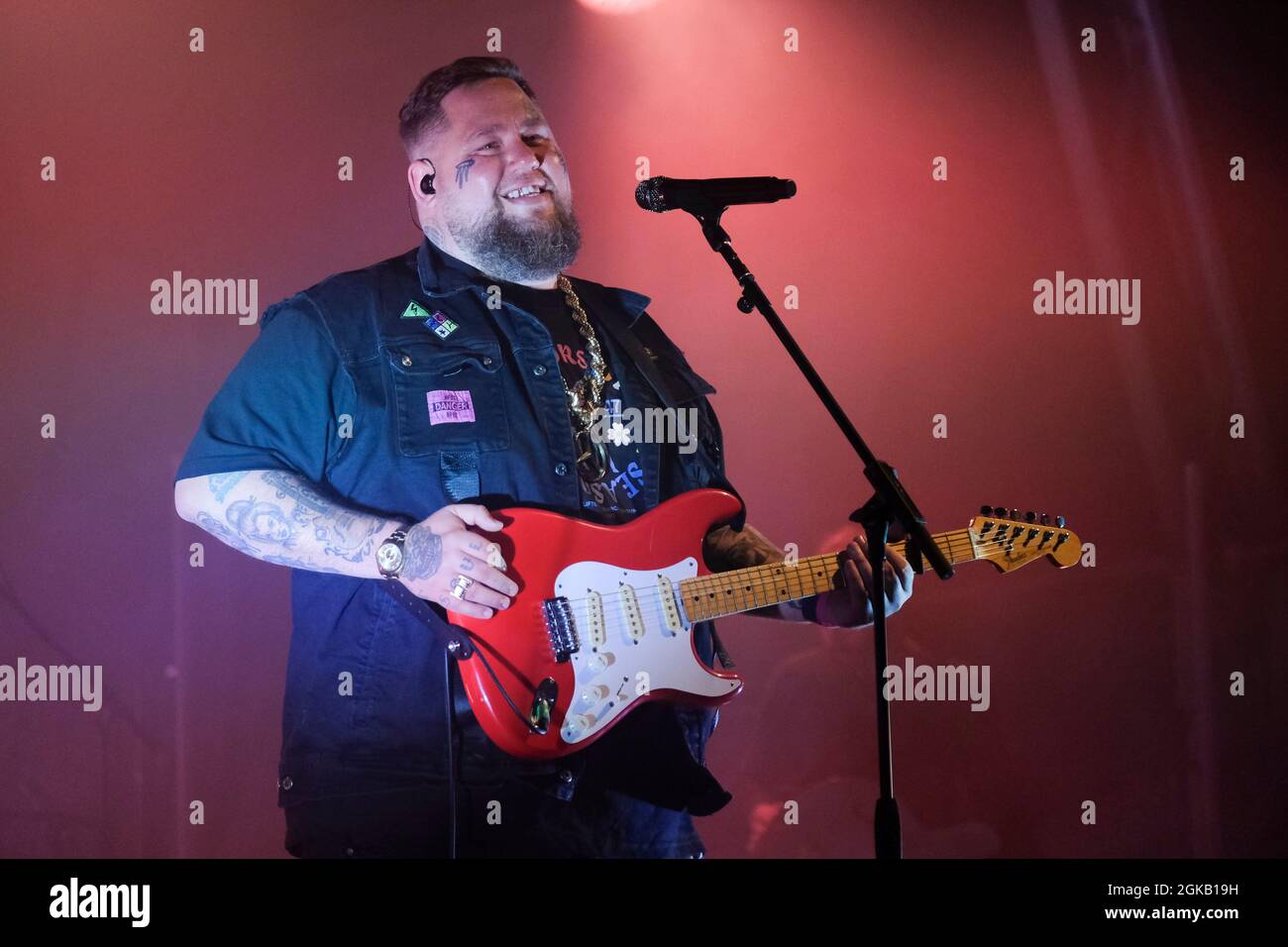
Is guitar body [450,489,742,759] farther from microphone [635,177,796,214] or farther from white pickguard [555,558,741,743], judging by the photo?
microphone [635,177,796,214]

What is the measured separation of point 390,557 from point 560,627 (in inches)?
14.9

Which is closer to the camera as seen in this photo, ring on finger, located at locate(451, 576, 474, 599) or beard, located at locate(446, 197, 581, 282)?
ring on finger, located at locate(451, 576, 474, 599)

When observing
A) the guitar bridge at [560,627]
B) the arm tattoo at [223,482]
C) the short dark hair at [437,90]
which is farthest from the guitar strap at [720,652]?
the short dark hair at [437,90]

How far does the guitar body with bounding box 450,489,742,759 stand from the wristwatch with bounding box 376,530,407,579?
0.15m

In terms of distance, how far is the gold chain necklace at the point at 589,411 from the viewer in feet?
8.80

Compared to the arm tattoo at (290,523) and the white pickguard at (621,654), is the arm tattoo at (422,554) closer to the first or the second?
the arm tattoo at (290,523)

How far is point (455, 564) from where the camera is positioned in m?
2.38

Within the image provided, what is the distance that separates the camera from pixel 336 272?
2842mm

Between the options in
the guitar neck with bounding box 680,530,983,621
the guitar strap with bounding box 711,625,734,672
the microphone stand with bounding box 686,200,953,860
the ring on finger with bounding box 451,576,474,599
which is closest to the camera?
the microphone stand with bounding box 686,200,953,860

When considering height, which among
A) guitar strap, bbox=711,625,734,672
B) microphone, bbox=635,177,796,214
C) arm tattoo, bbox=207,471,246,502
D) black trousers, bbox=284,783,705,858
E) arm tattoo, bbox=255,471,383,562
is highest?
microphone, bbox=635,177,796,214

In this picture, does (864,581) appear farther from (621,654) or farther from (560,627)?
(560,627)

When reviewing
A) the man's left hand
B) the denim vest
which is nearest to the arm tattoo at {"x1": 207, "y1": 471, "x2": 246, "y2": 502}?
the denim vest

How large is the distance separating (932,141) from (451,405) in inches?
61.1

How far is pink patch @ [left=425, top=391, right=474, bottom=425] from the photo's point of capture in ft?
8.50
